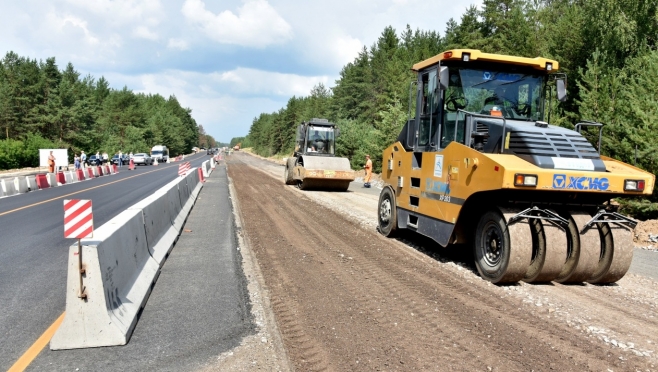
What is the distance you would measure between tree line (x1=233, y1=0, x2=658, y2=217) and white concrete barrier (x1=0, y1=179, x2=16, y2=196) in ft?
58.7

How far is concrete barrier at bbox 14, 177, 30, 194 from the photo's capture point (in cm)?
1934

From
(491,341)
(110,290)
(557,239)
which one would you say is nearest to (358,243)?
(557,239)

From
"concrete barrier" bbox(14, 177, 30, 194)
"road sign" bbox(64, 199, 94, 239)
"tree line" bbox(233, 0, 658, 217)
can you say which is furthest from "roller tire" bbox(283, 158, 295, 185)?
"road sign" bbox(64, 199, 94, 239)

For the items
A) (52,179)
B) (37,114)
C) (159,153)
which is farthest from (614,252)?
(159,153)

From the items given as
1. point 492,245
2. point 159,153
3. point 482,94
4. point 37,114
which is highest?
point 37,114

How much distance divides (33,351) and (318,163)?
56.3 feet

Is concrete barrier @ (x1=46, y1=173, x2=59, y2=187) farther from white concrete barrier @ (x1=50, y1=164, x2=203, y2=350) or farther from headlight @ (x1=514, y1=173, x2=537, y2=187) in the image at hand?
headlight @ (x1=514, y1=173, x2=537, y2=187)

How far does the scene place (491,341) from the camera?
4.38 meters

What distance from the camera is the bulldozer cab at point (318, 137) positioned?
2245cm

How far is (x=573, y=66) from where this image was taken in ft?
78.7

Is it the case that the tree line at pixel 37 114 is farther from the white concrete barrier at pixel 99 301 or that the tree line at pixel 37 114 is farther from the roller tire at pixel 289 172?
the white concrete barrier at pixel 99 301

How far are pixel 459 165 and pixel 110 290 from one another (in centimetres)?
502

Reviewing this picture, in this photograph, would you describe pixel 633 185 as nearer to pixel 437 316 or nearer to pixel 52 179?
pixel 437 316

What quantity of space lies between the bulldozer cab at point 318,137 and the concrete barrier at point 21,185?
13.1 meters
